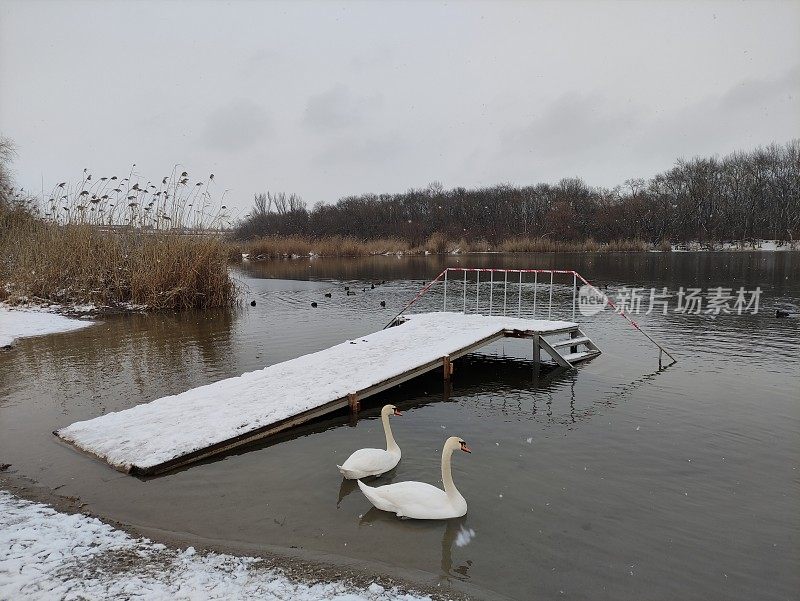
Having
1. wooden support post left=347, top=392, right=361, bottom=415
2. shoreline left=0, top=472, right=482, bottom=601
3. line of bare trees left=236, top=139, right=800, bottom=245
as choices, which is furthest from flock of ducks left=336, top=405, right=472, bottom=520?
line of bare trees left=236, top=139, right=800, bottom=245

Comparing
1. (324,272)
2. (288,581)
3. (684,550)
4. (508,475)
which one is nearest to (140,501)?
(288,581)

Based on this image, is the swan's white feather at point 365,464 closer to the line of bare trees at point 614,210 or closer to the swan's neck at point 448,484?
the swan's neck at point 448,484

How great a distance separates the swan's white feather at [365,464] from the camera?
22.1ft

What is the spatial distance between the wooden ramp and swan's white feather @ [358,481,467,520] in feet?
8.62

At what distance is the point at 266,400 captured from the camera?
8.82 metres

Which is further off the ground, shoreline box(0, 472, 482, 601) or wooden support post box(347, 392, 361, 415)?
wooden support post box(347, 392, 361, 415)

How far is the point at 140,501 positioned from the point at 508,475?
4532mm

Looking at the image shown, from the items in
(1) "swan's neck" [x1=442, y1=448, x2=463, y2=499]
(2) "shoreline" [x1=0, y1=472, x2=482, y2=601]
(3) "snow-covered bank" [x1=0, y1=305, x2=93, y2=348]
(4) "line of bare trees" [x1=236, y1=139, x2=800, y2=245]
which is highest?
(4) "line of bare trees" [x1=236, y1=139, x2=800, y2=245]

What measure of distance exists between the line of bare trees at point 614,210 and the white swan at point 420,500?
77.3 m

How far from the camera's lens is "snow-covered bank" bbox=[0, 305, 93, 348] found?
15742mm

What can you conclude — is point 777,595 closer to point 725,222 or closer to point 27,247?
point 27,247

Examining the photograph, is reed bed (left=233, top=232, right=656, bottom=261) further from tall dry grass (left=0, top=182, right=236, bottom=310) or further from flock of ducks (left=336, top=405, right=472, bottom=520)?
flock of ducks (left=336, top=405, right=472, bottom=520)

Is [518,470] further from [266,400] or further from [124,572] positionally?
[124,572]

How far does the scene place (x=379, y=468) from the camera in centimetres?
692
